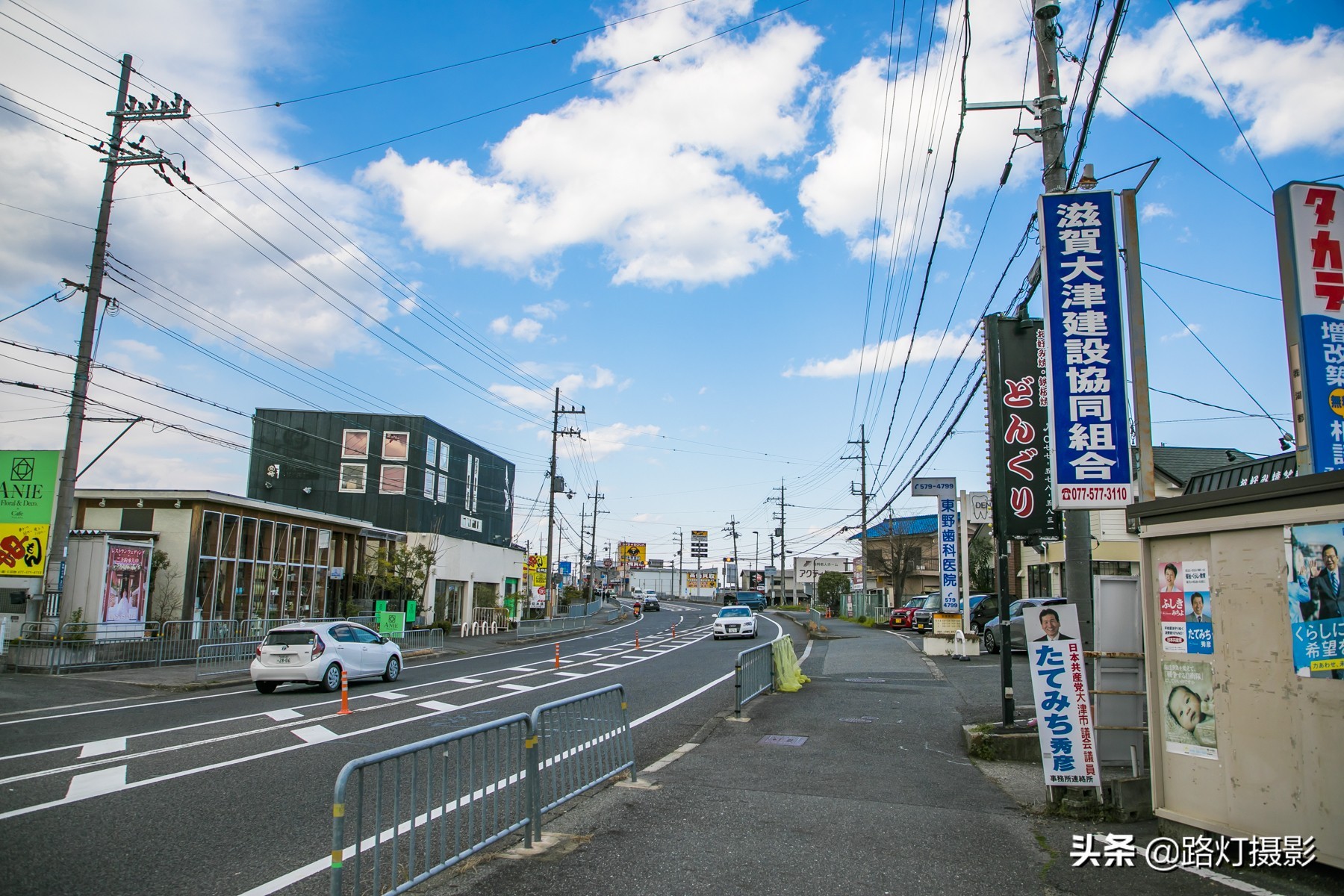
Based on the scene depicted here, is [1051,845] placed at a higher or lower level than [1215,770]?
lower

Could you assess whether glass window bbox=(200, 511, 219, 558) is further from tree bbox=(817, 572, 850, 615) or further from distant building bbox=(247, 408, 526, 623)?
tree bbox=(817, 572, 850, 615)

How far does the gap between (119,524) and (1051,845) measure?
30.4 metres

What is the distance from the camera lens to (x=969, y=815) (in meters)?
7.53

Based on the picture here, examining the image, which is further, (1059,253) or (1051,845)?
(1059,253)

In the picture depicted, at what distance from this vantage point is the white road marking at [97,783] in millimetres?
7893

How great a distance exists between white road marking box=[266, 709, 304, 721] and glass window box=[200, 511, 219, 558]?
16240mm

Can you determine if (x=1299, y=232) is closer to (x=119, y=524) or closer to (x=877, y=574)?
(x=119, y=524)

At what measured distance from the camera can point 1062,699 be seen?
7.57 metres

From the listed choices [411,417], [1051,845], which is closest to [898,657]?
[1051,845]

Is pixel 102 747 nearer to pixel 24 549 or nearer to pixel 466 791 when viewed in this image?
pixel 466 791

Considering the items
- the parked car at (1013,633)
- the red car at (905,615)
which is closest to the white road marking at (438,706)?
the parked car at (1013,633)

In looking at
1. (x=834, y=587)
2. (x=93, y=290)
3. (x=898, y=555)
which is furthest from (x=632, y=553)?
(x=93, y=290)

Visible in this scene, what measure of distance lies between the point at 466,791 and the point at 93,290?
19018 millimetres

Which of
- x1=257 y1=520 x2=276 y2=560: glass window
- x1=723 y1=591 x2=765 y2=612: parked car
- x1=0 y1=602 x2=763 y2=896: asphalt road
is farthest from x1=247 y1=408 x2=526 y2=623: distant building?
x1=0 y1=602 x2=763 y2=896: asphalt road
